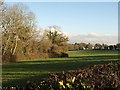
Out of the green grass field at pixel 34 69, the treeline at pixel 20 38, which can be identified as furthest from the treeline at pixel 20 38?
the green grass field at pixel 34 69

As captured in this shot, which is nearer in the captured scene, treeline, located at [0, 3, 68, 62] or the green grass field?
the green grass field

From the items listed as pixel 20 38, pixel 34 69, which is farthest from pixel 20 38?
pixel 34 69

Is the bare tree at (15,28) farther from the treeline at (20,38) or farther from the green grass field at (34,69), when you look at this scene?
the green grass field at (34,69)

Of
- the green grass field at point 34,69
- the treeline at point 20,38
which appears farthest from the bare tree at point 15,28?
the green grass field at point 34,69

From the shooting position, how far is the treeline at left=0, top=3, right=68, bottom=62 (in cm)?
6128

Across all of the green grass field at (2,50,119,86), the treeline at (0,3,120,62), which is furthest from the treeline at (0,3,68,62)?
the green grass field at (2,50,119,86)

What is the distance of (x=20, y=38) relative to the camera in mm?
69438

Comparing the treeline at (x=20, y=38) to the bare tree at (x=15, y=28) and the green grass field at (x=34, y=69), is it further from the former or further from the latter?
the green grass field at (x=34, y=69)

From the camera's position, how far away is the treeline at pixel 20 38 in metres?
Answer: 61.3

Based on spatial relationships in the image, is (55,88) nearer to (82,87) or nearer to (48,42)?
(82,87)

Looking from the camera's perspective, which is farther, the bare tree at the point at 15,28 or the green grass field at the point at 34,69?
the bare tree at the point at 15,28

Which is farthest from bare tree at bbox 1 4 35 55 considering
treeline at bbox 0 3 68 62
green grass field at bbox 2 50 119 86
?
green grass field at bbox 2 50 119 86

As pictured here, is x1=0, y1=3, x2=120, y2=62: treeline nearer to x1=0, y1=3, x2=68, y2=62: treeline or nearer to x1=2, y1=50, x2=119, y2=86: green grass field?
x1=0, y1=3, x2=68, y2=62: treeline

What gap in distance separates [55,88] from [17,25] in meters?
57.5
